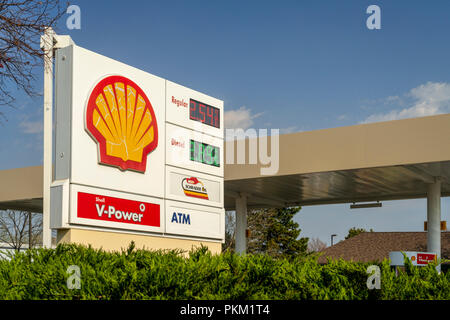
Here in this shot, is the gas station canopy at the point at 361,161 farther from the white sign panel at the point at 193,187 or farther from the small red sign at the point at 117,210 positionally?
the small red sign at the point at 117,210

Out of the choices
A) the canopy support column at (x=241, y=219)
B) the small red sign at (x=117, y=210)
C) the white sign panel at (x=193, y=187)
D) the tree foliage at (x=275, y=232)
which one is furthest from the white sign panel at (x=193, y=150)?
the tree foliage at (x=275, y=232)

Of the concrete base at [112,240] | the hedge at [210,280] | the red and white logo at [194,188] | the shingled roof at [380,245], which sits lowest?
the shingled roof at [380,245]

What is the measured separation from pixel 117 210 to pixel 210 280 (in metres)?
5.46

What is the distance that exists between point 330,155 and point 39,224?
42.0m

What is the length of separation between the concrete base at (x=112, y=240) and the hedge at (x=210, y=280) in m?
2.74

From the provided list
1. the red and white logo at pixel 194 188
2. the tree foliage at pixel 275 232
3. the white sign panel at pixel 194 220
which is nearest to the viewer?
the white sign panel at pixel 194 220

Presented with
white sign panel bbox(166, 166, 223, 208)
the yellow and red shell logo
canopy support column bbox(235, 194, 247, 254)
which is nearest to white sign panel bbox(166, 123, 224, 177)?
white sign panel bbox(166, 166, 223, 208)

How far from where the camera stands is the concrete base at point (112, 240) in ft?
33.2

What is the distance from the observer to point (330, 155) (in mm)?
21766

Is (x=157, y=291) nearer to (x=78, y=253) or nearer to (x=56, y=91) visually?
(x=78, y=253)

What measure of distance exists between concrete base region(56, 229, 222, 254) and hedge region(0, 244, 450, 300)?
8.97 feet

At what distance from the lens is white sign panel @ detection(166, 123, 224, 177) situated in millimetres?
12602

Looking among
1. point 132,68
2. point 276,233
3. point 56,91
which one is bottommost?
point 276,233

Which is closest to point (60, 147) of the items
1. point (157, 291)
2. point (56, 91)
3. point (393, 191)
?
point (56, 91)
